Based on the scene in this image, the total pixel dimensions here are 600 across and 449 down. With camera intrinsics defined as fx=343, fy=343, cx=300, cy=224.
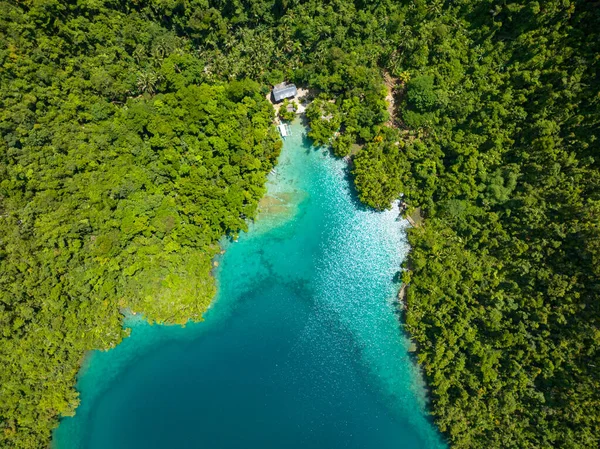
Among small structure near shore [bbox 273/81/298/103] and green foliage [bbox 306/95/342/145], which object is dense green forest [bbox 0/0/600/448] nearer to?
green foliage [bbox 306/95/342/145]

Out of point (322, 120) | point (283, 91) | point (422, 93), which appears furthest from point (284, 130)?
point (422, 93)

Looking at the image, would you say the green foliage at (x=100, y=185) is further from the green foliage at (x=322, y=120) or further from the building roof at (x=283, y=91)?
the green foliage at (x=322, y=120)

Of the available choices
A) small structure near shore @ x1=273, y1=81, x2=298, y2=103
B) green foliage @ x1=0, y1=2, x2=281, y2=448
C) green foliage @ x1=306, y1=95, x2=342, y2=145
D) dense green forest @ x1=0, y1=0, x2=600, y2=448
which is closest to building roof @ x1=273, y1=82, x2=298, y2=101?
small structure near shore @ x1=273, y1=81, x2=298, y2=103

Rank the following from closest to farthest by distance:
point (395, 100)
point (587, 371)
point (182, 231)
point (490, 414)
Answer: point (587, 371) → point (490, 414) → point (182, 231) → point (395, 100)

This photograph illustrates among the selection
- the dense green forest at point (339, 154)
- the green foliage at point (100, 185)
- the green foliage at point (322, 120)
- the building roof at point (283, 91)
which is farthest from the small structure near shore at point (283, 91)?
the green foliage at point (322, 120)

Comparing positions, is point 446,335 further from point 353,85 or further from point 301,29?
point 301,29

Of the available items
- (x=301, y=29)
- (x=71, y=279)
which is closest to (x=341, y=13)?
(x=301, y=29)
